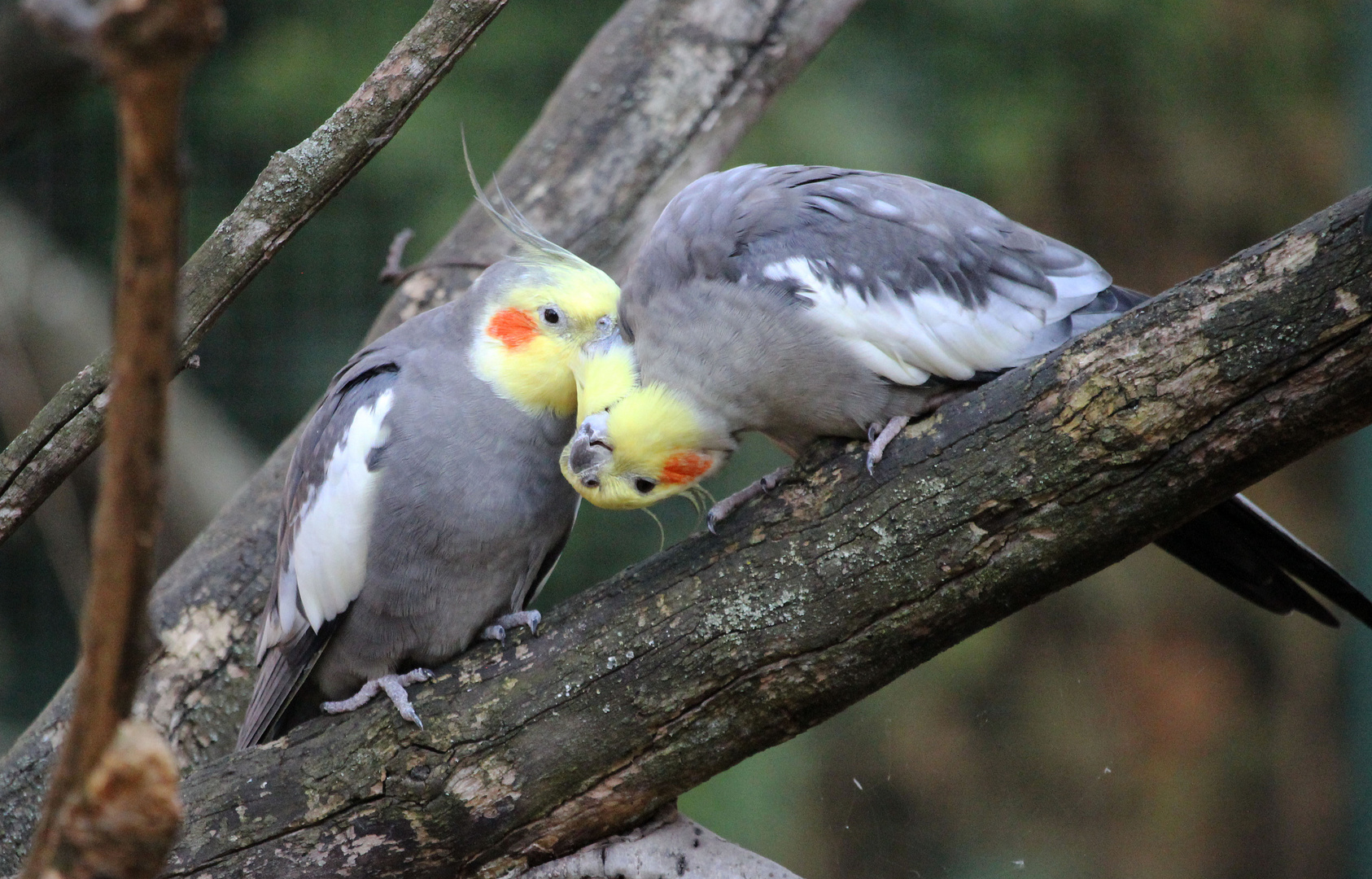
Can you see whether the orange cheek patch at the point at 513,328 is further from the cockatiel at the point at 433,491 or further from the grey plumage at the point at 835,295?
the grey plumage at the point at 835,295

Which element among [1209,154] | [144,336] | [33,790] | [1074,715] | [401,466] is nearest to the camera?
[144,336]

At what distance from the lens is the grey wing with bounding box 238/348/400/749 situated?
74.2 inches

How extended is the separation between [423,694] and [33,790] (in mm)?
907

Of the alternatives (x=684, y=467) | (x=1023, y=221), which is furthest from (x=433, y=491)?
(x=1023, y=221)

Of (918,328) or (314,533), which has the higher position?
(918,328)

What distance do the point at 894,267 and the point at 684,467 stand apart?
0.46 m

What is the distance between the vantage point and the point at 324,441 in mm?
1954

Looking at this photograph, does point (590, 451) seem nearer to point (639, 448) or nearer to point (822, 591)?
point (639, 448)

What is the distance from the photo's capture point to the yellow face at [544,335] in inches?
75.0

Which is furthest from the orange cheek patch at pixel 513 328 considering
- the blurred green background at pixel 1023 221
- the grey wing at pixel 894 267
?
the blurred green background at pixel 1023 221

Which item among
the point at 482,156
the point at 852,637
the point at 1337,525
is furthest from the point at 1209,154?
the point at 852,637

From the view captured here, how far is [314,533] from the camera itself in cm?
190

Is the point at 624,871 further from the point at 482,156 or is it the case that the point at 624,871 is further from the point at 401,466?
the point at 482,156

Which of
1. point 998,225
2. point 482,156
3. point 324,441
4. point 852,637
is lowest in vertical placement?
point 482,156
